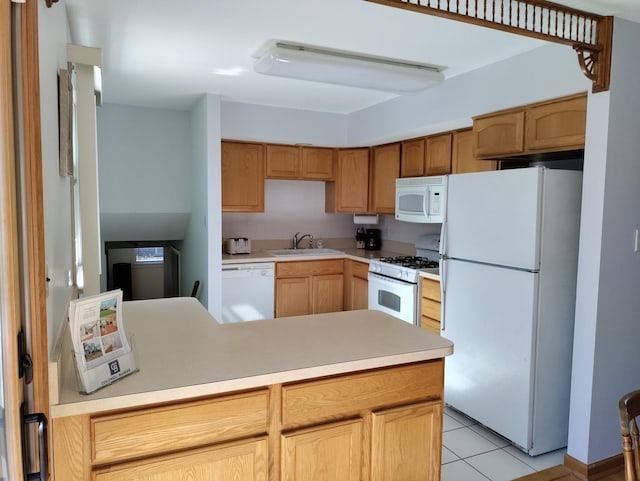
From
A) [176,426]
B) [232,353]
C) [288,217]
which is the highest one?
[288,217]

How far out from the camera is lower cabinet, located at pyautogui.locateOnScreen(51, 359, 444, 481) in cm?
134

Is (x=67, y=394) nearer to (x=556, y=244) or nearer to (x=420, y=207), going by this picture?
(x=556, y=244)

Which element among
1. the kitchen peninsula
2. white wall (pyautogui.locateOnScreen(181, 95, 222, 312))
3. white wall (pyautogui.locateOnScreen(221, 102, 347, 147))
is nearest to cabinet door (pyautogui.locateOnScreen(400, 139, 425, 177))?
white wall (pyautogui.locateOnScreen(221, 102, 347, 147))

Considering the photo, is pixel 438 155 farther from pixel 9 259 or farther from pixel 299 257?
pixel 9 259

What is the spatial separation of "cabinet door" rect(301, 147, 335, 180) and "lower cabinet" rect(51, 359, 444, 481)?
3474 mm

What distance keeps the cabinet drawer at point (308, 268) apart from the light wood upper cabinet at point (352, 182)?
641 mm

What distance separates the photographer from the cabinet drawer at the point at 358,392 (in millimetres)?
1584

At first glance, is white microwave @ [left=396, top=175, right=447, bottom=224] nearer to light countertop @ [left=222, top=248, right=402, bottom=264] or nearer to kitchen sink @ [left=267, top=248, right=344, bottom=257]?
light countertop @ [left=222, top=248, right=402, bottom=264]

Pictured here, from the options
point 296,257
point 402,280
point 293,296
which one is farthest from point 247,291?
point 402,280

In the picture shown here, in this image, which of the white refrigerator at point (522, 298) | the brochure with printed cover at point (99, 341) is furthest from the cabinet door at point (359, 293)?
the brochure with printed cover at point (99, 341)

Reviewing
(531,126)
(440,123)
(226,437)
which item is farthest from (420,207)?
(226,437)

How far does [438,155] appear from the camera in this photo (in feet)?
13.2

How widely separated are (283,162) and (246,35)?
7.53 ft

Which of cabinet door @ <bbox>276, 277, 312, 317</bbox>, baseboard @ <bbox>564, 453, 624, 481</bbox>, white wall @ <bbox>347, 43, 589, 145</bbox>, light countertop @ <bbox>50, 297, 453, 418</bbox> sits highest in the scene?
white wall @ <bbox>347, 43, 589, 145</bbox>
